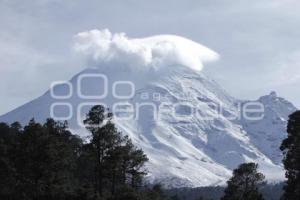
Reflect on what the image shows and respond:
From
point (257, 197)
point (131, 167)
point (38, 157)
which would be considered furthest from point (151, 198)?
point (38, 157)

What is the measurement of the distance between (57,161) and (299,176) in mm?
28981

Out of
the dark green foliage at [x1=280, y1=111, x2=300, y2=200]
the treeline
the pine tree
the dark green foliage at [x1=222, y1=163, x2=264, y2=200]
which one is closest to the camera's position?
the dark green foliage at [x1=280, y1=111, x2=300, y2=200]

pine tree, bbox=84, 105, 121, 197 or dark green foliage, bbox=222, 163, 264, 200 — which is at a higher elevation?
pine tree, bbox=84, 105, 121, 197

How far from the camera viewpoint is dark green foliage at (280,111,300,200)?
78.9 meters

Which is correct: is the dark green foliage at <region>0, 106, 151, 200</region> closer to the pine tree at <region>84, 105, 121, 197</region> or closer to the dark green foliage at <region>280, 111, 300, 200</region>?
the pine tree at <region>84, 105, 121, 197</region>

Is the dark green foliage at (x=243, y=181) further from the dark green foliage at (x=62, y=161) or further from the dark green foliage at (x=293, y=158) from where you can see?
the dark green foliage at (x=293, y=158)

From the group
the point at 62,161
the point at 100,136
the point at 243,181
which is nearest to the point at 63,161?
the point at 62,161

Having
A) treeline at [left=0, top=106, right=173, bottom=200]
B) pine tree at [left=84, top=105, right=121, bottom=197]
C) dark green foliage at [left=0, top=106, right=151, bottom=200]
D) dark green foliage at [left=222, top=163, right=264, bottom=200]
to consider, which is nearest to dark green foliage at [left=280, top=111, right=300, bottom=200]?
dark green foliage at [left=222, top=163, right=264, bottom=200]

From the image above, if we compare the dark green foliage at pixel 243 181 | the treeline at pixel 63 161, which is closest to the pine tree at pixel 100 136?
the treeline at pixel 63 161

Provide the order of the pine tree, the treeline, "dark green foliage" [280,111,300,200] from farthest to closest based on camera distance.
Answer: the treeline, the pine tree, "dark green foliage" [280,111,300,200]

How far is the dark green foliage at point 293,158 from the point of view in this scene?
7894 centimetres

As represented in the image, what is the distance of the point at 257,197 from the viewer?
93438 mm

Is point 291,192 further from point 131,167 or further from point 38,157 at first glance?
point 38,157

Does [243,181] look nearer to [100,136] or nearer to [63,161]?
[100,136]
